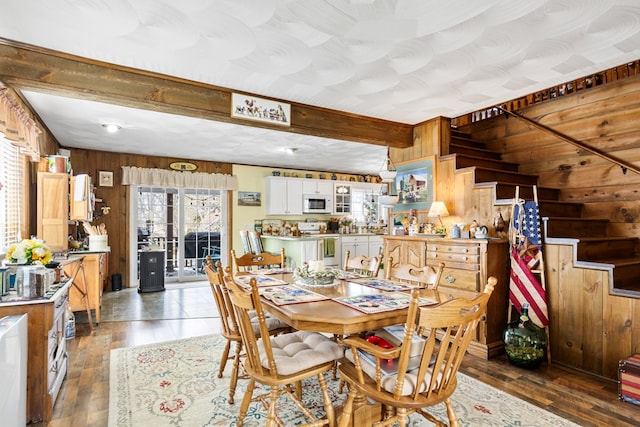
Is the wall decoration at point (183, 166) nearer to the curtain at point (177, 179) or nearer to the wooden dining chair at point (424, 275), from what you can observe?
the curtain at point (177, 179)

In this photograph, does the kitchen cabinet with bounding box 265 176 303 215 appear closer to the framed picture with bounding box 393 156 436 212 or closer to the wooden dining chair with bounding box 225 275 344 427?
the framed picture with bounding box 393 156 436 212

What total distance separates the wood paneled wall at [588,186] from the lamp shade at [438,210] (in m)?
1.06

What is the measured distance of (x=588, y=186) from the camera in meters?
3.70

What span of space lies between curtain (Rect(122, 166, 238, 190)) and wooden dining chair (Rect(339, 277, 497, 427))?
19.1 ft

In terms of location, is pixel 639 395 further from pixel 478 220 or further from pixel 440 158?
A: pixel 440 158

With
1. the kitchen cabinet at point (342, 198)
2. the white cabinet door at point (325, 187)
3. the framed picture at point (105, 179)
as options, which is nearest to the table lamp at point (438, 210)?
the white cabinet door at point (325, 187)

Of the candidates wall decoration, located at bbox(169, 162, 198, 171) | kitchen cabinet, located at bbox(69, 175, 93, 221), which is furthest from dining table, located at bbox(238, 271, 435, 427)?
wall decoration, located at bbox(169, 162, 198, 171)

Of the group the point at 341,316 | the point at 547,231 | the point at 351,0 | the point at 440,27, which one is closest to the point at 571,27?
the point at 440,27

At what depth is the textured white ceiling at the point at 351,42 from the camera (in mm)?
2125

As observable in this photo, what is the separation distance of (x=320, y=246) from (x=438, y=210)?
327cm

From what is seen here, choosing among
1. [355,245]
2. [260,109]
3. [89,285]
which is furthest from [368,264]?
[355,245]

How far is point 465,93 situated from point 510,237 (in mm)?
1455

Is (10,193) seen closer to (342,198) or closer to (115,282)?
(115,282)

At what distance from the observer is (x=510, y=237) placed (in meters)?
3.28
